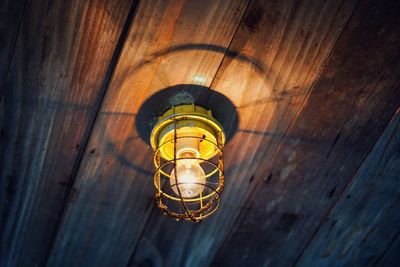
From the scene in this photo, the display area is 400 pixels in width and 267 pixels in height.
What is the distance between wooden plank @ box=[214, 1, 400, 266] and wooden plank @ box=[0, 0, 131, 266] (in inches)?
23.5

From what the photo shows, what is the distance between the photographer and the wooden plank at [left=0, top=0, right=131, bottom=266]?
891mm

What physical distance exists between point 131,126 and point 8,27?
16.1 inches

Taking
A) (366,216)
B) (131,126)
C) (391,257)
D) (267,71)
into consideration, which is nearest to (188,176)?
(131,126)

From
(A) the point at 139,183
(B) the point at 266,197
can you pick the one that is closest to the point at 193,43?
(A) the point at 139,183

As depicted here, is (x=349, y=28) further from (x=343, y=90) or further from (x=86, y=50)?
(x=86, y=50)

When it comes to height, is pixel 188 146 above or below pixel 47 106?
below

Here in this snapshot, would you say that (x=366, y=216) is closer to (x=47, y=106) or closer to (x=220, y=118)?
(x=220, y=118)

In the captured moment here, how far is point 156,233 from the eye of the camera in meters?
1.33

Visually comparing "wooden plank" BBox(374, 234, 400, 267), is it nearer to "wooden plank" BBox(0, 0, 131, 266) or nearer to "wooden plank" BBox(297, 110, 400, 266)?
"wooden plank" BBox(297, 110, 400, 266)

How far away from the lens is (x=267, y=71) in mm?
977

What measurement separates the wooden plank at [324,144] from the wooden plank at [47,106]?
597mm

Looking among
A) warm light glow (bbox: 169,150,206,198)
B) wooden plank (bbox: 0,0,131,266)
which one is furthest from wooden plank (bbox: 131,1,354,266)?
wooden plank (bbox: 0,0,131,266)

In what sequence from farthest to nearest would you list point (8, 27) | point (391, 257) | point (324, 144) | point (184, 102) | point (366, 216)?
1. point (391, 257)
2. point (366, 216)
3. point (324, 144)
4. point (184, 102)
5. point (8, 27)

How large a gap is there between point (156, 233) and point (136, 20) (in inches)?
31.3
